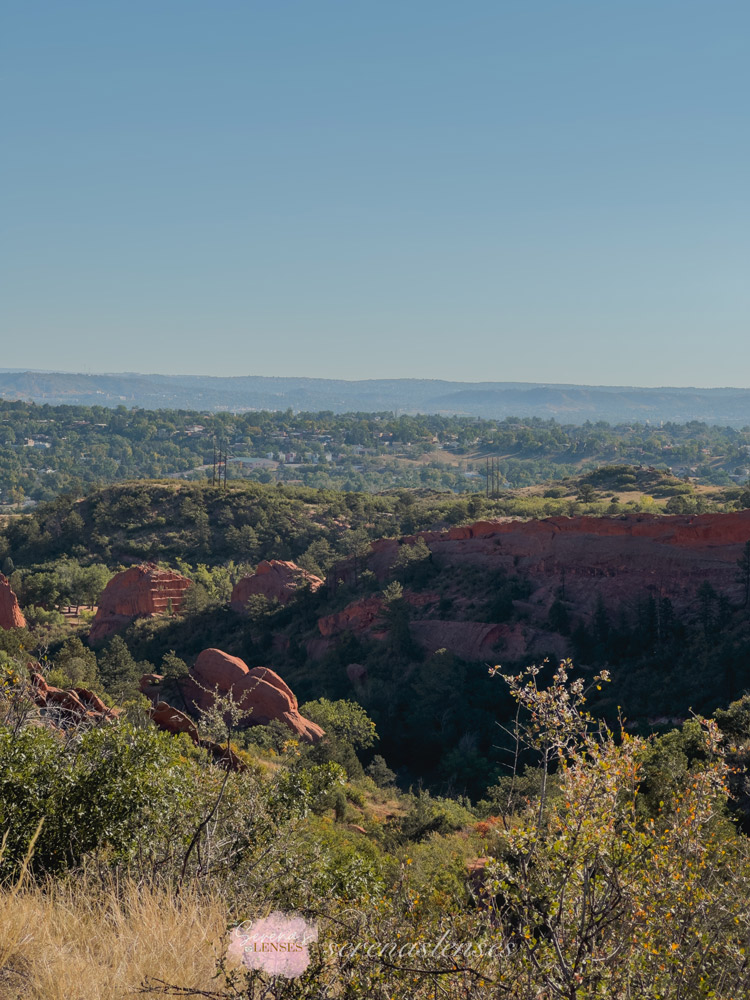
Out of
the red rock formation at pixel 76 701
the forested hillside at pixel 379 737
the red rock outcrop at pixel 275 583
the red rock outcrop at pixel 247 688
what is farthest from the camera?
the red rock outcrop at pixel 275 583

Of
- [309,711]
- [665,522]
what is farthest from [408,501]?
[309,711]

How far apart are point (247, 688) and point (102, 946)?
24861mm

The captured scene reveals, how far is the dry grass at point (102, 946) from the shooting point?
4941 millimetres

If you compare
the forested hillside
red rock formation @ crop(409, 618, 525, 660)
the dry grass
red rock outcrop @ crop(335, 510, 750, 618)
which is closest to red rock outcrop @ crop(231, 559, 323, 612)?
the forested hillside

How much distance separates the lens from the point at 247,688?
97.8 feet

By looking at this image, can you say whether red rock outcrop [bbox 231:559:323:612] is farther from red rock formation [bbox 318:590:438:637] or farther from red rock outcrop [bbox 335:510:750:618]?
red rock outcrop [bbox 335:510:750:618]

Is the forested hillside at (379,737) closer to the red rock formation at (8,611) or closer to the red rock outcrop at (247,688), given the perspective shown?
the red rock outcrop at (247,688)

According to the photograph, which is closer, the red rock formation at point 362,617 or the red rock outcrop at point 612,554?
the red rock outcrop at point 612,554

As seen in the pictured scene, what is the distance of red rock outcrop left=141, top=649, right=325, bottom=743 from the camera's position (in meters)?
29.6

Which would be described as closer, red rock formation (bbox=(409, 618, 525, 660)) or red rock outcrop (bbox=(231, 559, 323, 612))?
red rock formation (bbox=(409, 618, 525, 660))

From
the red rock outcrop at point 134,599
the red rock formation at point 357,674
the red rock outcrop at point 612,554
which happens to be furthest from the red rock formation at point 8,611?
the red rock outcrop at point 612,554

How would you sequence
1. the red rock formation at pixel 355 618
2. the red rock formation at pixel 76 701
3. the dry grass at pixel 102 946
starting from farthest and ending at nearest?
the red rock formation at pixel 355 618
the red rock formation at pixel 76 701
the dry grass at pixel 102 946

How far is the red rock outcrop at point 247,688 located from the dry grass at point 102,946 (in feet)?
70.8

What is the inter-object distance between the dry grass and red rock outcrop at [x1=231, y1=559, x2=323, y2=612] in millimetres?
41902
